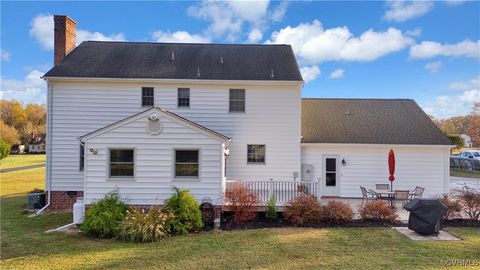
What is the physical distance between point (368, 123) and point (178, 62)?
10.7 m

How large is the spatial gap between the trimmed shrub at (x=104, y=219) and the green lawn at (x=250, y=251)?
318 millimetres

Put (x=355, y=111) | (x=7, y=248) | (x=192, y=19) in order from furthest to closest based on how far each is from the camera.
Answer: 1. (x=192, y=19)
2. (x=355, y=111)
3. (x=7, y=248)

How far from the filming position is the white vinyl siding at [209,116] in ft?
45.9

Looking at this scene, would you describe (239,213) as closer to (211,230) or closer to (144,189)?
(211,230)

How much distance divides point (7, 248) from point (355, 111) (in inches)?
665

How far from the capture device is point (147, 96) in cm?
1437

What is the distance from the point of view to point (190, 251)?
Answer: 8062 millimetres

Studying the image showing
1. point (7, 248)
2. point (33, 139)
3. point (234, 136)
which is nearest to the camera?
point (7, 248)

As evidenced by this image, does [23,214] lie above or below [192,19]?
below

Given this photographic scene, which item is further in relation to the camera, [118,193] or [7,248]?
[118,193]

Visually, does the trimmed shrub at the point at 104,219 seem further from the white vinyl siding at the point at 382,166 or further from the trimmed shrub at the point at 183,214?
the white vinyl siding at the point at 382,166

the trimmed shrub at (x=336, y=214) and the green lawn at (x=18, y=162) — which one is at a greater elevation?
the trimmed shrub at (x=336, y=214)

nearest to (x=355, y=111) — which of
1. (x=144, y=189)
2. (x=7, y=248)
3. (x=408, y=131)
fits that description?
(x=408, y=131)

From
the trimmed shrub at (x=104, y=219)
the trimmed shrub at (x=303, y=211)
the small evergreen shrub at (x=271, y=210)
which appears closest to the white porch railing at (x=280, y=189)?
the small evergreen shrub at (x=271, y=210)
